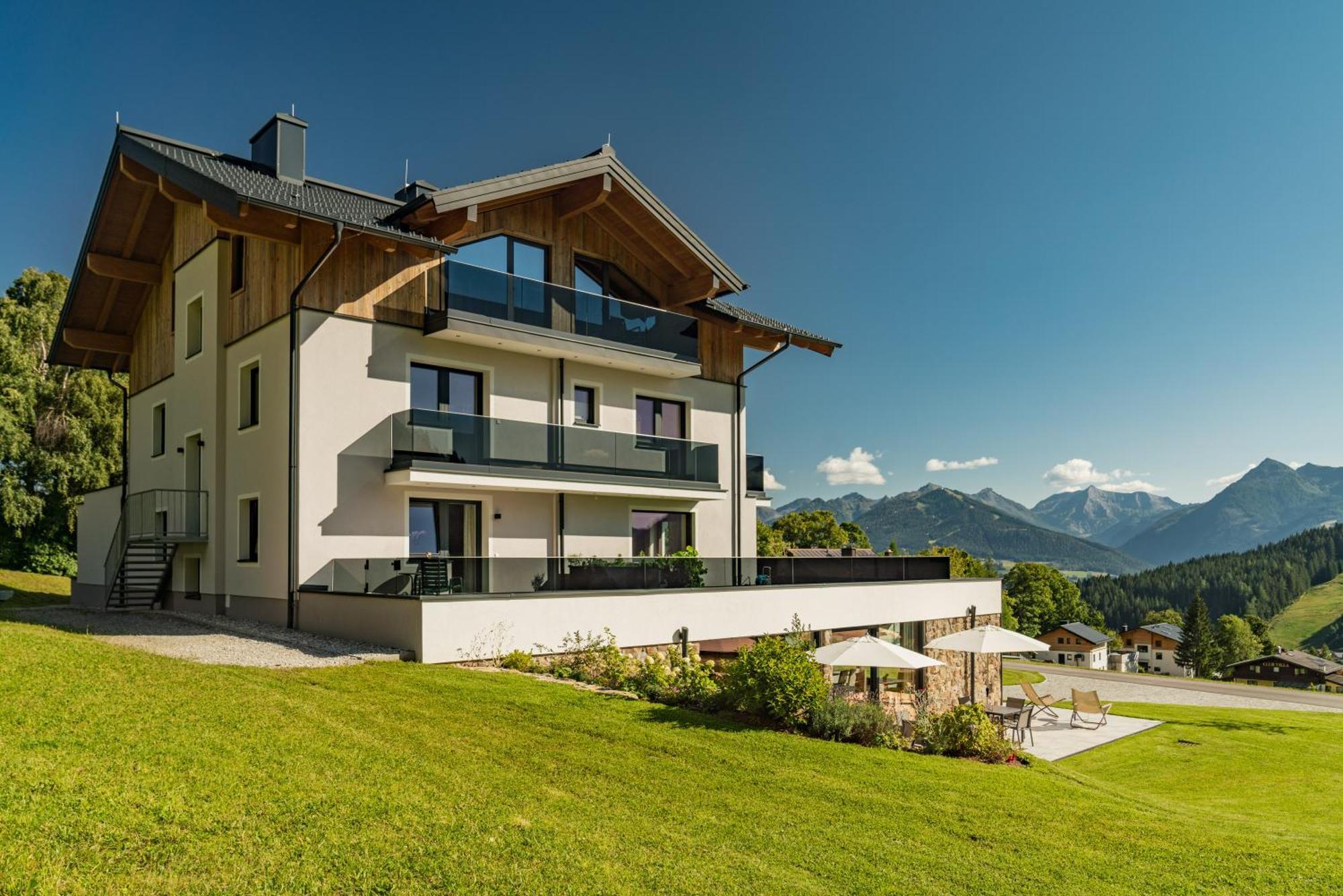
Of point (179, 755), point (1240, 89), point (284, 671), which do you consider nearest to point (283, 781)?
point (179, 755)

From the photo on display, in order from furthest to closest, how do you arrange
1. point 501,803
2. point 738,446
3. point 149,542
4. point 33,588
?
point 33,588, point 738,446, point 149,542, point 501,803

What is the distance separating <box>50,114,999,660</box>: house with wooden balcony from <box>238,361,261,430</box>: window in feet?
0.25

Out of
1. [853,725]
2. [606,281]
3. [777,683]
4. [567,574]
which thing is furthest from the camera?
[606,281]

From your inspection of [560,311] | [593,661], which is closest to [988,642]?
[593,661]

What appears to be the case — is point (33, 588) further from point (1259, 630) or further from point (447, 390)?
point (1259, 630)

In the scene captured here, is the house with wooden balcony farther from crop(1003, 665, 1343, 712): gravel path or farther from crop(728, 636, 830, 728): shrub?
crop(1003, 665, 1343, 712): gravel path

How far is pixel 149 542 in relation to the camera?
19.6m

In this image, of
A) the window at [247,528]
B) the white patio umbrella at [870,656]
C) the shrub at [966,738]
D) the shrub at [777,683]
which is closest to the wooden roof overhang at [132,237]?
the window at [247,528]

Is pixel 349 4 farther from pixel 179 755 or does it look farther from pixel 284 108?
pixel 179 755

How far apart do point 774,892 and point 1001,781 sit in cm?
471

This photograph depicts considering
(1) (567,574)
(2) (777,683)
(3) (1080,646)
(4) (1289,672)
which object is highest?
(1) (567,574)

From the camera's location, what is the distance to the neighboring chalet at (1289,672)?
375 ft

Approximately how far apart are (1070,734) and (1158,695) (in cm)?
1831

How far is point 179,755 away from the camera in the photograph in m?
6.70
